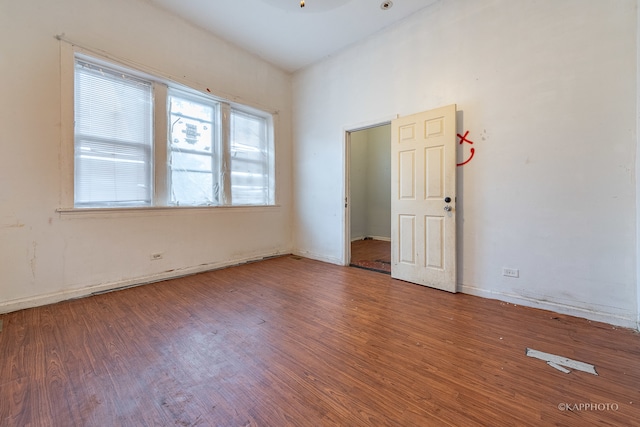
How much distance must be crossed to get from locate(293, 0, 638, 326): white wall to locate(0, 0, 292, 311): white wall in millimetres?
2978

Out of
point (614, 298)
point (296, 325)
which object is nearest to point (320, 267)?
point (296, 325)

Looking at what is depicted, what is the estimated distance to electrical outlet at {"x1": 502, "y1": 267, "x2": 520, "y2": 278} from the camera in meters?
2.70

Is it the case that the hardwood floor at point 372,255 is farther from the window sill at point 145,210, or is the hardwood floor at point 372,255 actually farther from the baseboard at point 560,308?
the window sill at point 145,210

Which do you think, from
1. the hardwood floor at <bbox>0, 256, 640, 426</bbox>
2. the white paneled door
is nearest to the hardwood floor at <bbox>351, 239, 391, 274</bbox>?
the white paneled door

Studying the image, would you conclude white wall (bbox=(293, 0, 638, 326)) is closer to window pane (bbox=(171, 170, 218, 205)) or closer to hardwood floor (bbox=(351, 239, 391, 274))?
hardwood floor (bbox=(351, 239, 391, 274))

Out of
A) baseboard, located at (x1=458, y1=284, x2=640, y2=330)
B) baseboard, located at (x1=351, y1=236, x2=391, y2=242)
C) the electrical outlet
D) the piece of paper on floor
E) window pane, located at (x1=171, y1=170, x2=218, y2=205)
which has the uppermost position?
window pane, located at (x1=171, y1=170, x2=218, y2=205)

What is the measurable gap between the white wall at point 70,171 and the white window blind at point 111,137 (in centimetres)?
19

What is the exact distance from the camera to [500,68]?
2756 millimetres

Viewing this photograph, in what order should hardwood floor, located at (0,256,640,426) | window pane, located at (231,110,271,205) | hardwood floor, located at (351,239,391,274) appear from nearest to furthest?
hardwood floor, located at (0,256,640,426) → hardwood floor, located at (351,239,391,274) → window pane, located at (231,110,271,205)

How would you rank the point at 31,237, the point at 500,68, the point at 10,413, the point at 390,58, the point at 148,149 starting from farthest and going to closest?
the point at 390,58, the point at 148,149, the point at 500,68, the point at 31,237, the point at 10,413

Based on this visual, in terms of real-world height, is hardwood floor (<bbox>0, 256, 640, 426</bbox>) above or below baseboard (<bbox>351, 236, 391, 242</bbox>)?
below

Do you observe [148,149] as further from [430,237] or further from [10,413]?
[430,237]

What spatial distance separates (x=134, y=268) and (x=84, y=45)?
2590 millimetres

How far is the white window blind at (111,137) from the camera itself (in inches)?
114
